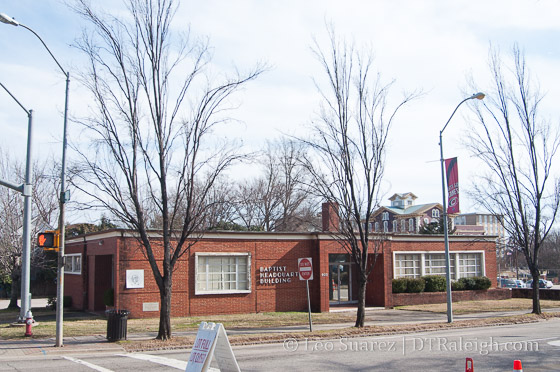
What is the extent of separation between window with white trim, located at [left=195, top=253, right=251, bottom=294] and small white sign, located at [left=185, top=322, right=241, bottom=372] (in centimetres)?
1346

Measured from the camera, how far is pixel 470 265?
32594mm

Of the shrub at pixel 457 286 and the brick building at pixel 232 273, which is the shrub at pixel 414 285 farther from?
the shrub at pixel 457 286

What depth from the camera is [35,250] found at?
2972 cm

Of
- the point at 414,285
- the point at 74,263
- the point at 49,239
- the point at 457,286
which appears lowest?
the point at 457,286

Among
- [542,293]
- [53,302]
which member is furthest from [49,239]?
[542,293]

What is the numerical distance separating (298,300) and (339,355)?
1211 centimetres

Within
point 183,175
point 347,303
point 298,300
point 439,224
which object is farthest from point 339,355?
point 439,224

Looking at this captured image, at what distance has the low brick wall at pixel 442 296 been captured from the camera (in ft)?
92.3

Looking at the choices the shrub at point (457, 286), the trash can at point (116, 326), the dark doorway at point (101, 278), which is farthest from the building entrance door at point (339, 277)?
the trash can at point (116, 326)

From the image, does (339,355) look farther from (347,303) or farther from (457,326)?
(347,303)

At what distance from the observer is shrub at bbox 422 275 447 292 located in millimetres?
29406

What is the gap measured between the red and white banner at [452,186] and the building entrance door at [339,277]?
8.47 metres

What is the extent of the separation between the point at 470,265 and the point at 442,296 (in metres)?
4.19

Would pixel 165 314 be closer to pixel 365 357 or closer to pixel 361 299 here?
pixel 365 357
